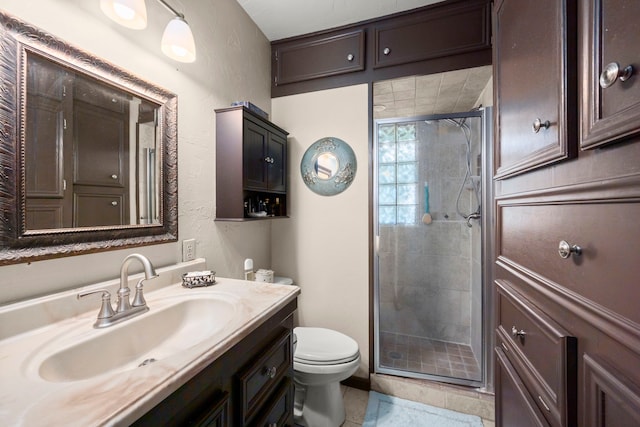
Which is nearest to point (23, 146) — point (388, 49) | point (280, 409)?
point (280, 409)

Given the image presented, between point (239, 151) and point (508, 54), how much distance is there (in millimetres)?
1255

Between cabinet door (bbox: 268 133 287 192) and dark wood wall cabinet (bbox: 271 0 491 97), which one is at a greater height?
dark wood wall cabinet (bbox: 271 0 491 97)

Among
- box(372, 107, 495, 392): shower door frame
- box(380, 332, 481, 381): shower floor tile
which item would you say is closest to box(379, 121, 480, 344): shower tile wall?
box(380, 332, 481, 381): shower floor tile

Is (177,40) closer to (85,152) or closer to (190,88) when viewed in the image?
(190,88)

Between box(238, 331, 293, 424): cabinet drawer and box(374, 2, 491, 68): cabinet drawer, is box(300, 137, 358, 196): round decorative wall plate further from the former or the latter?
box(238, 331, 293, 424): cabinet drawer

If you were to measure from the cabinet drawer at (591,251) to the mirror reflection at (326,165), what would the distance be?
1329mm

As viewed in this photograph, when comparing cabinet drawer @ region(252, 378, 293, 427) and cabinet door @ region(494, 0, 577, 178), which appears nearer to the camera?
cabinet door @ region(494, 0, 577, 178)

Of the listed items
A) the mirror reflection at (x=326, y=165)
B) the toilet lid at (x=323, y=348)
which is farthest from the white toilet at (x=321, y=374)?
the mirror reflection at (x=326, y=165)

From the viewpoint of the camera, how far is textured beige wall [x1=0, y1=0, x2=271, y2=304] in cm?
81

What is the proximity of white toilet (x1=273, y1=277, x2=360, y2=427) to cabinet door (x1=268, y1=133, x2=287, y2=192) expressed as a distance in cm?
103

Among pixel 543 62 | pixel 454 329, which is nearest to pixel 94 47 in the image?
pixel 543 62

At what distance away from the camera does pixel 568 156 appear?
535 millimetres

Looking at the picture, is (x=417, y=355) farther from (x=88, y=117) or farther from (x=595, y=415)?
(x=88, y=117)

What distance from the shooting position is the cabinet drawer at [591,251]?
0.40 m
